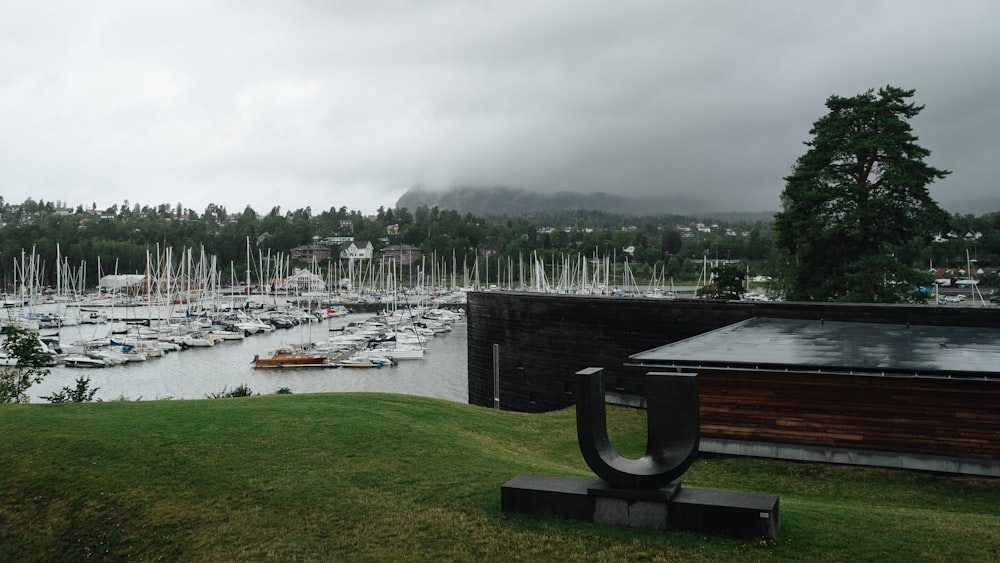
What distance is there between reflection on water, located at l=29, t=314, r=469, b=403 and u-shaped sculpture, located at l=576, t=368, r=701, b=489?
31776 mm

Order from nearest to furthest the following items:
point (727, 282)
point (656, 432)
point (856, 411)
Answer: point (656, 432), point (856, 411), point (727, 282)

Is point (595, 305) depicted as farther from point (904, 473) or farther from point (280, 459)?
point (280, 459)

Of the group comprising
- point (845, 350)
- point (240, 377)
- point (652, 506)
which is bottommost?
point (240, 377)

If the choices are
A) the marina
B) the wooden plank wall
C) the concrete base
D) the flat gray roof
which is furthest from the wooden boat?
the concrete base

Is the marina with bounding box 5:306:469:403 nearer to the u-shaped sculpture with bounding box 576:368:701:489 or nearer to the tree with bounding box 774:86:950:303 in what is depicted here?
the tree with bounding box 774:86:950:303

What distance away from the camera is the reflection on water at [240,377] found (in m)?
44.2

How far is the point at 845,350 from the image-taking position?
50.5ft

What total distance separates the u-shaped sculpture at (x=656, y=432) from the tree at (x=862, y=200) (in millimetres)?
20677

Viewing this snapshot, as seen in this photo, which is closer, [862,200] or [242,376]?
[862,200]

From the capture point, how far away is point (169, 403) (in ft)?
58.2

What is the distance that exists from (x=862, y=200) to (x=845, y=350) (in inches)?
Answer: 593

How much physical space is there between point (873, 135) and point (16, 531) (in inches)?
1135

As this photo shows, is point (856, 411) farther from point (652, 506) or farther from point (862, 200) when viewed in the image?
point (862, 200)

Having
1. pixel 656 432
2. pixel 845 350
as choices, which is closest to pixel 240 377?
pixel 845 350
